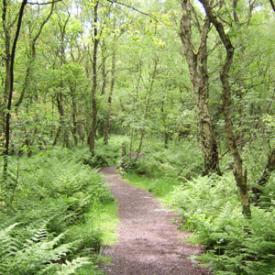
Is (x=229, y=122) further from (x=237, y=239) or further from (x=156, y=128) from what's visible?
(x=156, y=128)

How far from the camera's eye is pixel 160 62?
71.4 feet

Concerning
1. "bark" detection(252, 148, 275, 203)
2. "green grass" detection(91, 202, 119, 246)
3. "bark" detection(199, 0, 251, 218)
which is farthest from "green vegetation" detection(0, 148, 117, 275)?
"bark" detection(252, 148, 275, 203)

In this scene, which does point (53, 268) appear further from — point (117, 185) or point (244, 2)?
point (244, 2)

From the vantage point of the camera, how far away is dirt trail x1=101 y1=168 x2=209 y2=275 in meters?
6.73

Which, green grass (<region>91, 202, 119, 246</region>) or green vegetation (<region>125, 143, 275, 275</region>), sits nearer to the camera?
green vegetation (<region>125, 143, 275, 275</region>)

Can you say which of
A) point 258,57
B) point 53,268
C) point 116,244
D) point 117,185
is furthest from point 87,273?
point 258,57

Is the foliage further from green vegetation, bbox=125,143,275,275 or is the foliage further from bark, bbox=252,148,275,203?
bark, bbox=252,148,275,203

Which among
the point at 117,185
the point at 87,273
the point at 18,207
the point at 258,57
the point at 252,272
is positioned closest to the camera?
the point at 252,272

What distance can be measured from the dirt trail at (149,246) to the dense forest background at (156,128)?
41 cm

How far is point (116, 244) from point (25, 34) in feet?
61.4

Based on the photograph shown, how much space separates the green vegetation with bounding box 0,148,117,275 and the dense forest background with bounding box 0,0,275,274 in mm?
35

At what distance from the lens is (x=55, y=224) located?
301 inches

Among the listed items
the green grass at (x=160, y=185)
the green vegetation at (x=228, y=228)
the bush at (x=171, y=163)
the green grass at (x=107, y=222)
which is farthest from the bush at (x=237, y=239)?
the bush at (x=171, y=163)

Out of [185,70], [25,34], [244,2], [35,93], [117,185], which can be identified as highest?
[244,2]
